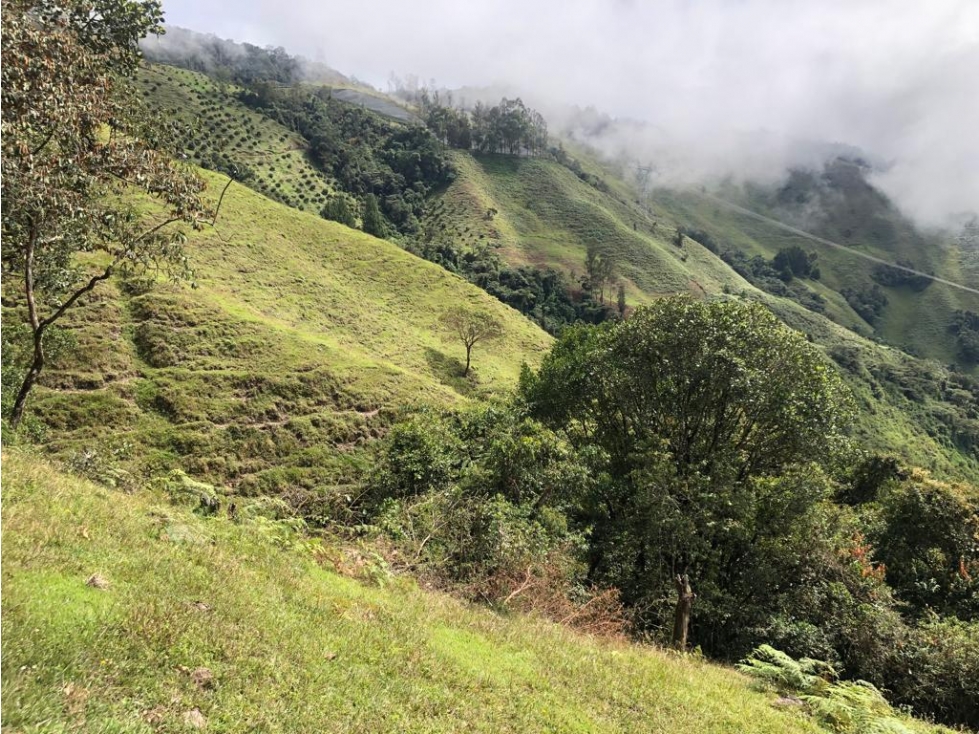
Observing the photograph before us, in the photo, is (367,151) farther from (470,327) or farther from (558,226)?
(470,327)

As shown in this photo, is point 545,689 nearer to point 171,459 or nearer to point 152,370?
point 171,459

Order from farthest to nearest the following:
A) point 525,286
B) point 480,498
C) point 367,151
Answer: point 367,151 → point 525,286 → point 480,498

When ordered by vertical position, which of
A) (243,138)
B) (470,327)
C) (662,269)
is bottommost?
(470,327)

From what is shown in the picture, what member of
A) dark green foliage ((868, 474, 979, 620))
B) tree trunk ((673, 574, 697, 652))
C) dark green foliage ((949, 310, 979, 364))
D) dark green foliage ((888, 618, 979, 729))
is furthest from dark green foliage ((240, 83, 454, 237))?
dark green foliage ((949, 310, 979, 364))

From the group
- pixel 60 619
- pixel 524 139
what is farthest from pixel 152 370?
pixel 524 139

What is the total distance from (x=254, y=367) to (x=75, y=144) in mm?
31198

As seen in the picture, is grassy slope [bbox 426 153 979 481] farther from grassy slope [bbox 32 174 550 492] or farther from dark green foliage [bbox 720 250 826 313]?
grassy slope [bbox 32 174 550 492]

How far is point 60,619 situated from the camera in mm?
4840

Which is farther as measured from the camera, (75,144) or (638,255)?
(638,255)

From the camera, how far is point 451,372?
54219mm

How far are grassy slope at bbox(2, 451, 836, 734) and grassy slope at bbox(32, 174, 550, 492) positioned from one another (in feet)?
43.1

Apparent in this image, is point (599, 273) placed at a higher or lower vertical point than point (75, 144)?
higher

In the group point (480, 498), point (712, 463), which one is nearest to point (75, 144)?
point (480, 498)

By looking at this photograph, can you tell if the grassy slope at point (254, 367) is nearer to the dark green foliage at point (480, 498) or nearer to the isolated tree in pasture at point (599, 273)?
the dark green foliage at point (480, 498)
